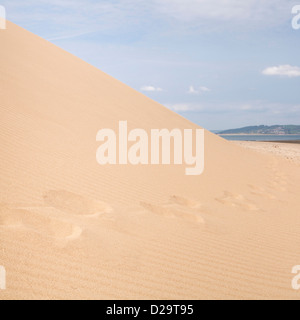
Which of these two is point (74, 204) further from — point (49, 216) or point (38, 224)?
point (38, 224)

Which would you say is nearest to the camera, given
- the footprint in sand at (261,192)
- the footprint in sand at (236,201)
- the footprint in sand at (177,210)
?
the footprint in sand at (177,210)

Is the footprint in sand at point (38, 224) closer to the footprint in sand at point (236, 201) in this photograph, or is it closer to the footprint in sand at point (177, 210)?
the footprint in sand at point (177, 210)

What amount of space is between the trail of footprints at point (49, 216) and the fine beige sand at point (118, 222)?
12 mm

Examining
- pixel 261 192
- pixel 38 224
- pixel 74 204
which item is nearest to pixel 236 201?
pixel 261 192

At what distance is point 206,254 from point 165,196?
65.4 inches

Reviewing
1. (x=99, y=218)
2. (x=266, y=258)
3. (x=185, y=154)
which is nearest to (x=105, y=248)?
(x=99, y=218)

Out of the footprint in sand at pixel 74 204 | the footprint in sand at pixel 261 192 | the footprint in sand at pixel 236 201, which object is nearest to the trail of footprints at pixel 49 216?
the footprint in sand at pixel 74 204

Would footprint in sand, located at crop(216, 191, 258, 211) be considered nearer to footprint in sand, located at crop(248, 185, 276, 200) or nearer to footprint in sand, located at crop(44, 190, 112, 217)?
footprint in sand, located at crop(248, 185, 276, 200)

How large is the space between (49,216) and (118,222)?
742 millimetres

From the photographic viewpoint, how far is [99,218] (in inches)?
137

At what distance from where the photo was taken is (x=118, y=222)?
3.50m

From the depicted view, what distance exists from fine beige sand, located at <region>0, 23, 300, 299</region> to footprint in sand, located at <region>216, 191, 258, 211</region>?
3 centimetres

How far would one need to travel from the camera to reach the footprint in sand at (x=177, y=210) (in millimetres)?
4141
